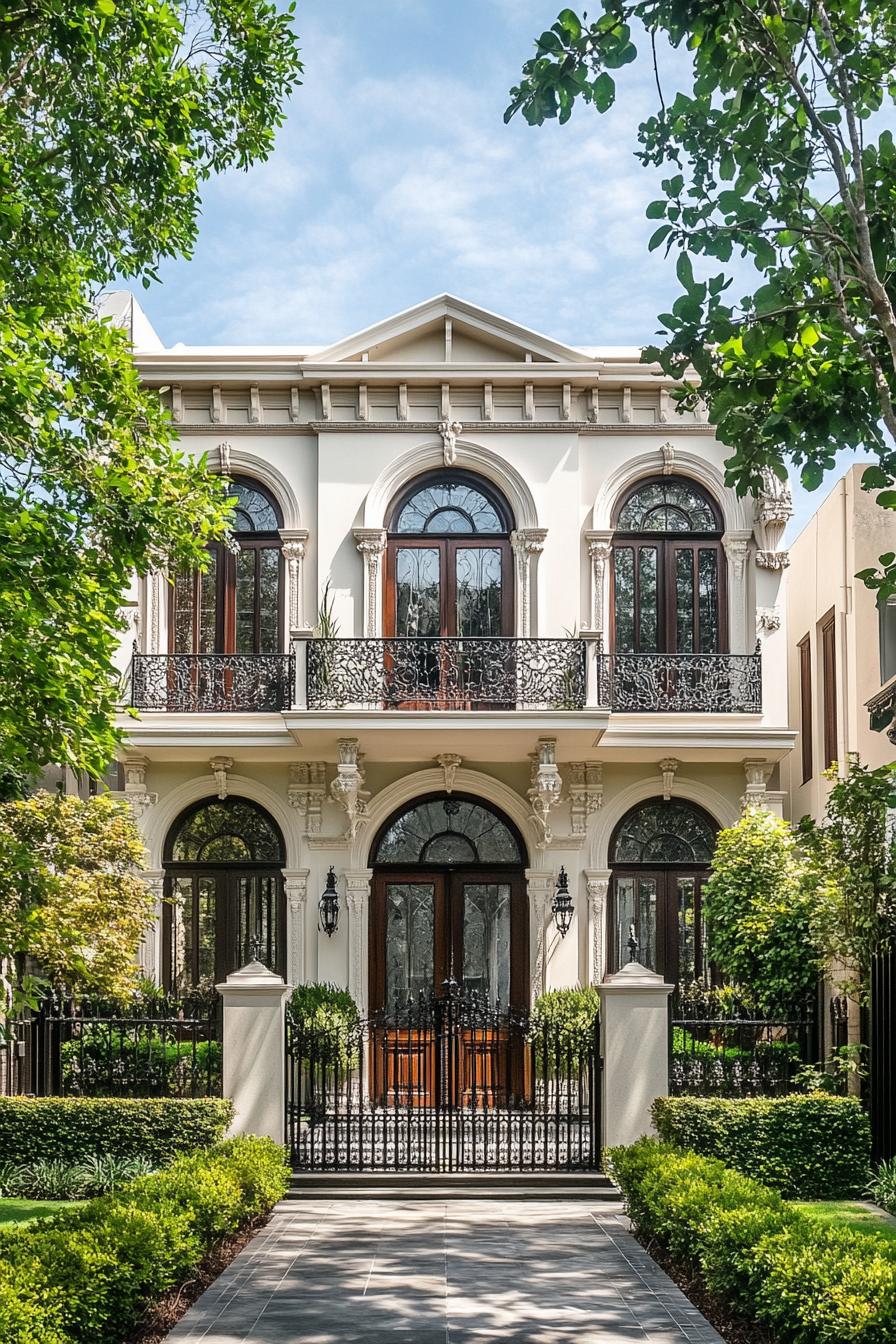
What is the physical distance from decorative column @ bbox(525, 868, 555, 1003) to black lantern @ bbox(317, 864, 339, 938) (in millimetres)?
2561

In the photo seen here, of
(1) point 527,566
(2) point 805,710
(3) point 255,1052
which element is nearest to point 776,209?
(3) point 255,1052

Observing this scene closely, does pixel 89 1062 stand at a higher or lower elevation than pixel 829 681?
lower

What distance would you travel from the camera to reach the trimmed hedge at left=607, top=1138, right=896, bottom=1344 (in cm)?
761

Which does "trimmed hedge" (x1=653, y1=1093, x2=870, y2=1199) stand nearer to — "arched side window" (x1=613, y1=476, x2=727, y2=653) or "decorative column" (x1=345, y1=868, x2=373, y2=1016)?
"decorative column" (x1=345, y1=868, x2=373, y2=1016)

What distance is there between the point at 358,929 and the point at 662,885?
13.6 ft

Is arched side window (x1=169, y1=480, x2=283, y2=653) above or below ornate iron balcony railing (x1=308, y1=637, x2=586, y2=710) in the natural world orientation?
above

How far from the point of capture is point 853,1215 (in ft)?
43.0

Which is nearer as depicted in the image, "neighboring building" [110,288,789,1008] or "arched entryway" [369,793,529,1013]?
"neighboring building" [110,288,789,1008]

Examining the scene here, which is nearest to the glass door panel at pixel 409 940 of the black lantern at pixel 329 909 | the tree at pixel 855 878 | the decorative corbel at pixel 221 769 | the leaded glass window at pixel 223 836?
the black lantern at pixel 329 909

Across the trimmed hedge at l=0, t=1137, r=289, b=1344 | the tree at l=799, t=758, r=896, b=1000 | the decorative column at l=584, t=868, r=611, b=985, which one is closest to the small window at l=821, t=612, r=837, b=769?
the decorative column at l=584, t=868, r=611, b=985

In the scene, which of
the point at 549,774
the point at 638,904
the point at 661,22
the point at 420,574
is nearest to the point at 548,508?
the point at 420,574

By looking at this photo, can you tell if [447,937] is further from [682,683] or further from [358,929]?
[682,683]

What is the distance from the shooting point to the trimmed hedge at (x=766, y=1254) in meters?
7.61

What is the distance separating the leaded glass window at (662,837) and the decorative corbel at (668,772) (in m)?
0.28
